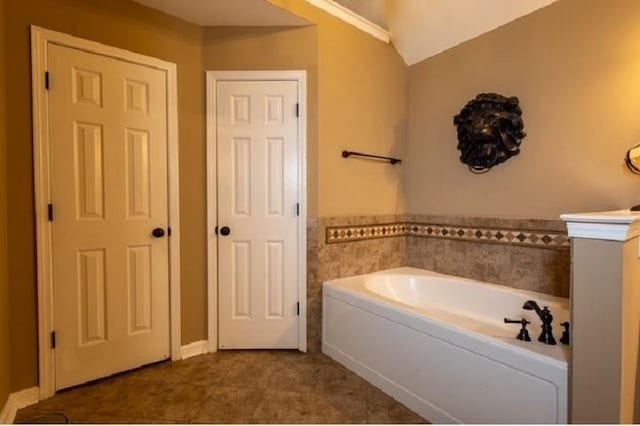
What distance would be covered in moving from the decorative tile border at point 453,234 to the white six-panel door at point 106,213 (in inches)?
50.4

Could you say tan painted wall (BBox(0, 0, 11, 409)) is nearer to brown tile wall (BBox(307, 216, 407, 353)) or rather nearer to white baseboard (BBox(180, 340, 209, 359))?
white baseboard (BBox(180, 340, 209, 359))

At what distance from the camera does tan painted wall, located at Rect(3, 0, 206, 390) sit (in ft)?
5.86

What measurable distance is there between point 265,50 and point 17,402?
2.56 metres

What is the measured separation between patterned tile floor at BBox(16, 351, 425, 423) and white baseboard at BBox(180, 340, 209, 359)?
6cm

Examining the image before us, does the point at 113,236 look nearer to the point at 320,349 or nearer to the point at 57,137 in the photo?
the point at 57,137

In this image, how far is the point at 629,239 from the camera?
118cm

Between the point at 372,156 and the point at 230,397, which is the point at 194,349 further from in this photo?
the point at 372,156

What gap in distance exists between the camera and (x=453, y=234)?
2746 mm

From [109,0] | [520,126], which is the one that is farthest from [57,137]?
[520,126]

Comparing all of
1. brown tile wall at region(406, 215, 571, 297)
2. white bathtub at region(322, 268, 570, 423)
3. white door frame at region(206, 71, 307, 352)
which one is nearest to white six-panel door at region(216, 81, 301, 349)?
white door frame at region(206, 71, 307, 352)

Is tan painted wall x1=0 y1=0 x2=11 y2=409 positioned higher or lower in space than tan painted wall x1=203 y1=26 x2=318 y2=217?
lower

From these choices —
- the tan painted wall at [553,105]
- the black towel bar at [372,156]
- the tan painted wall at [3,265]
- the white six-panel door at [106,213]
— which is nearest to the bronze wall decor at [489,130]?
the tan painted wall at [553,105]

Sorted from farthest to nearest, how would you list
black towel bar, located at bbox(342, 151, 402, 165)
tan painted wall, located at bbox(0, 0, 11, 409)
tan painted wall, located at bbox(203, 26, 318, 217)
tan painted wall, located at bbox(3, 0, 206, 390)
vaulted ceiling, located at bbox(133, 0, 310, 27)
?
black towel bar, located at bbox(342, 151, 402, 165) < tan painted wall, located at bbox(203, 26, 318, 217) < vaulted ceiling, located at bbox(133, 0, 310, 27) < tan painted wall, located at bbox(3, 0, 206, 390) < tan painted wall, located at bbox(0, 0, 11, 409)

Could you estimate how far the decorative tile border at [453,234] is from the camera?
2.21 metres
